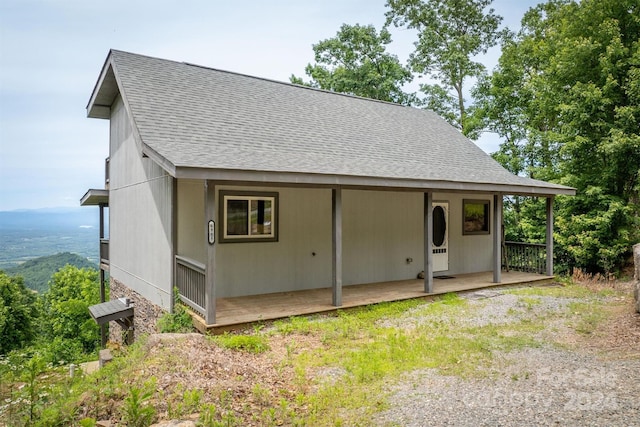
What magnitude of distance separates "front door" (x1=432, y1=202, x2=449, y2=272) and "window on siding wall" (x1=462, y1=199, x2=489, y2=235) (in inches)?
28.0

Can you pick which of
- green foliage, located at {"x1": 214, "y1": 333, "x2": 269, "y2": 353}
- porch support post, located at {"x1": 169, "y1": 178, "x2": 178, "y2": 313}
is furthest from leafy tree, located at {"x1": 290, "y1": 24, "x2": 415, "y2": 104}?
green foliage, located at {"x1": 214, "y1": 333, "x2": 269, "y2": 353}

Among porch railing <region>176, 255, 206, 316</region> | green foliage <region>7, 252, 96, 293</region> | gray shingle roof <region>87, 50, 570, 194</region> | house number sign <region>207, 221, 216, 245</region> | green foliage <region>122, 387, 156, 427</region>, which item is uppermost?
gray shingle roof <region>87, 50, 570, 194</region>

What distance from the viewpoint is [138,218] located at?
9.42 meters

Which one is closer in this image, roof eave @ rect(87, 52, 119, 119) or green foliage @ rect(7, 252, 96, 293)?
roof eave @ rect(87, 52, 119, 119)

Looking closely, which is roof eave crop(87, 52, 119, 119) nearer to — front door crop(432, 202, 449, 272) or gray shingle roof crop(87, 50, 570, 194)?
gray shingle roof crop(87, 50, 570, 194)

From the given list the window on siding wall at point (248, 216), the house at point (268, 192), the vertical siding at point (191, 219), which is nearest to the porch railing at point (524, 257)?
the house at point (268, 192)

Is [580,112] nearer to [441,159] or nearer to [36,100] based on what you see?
[441,159]

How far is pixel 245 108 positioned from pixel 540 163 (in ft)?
44.4

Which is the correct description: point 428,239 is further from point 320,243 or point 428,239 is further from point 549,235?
point 549,235

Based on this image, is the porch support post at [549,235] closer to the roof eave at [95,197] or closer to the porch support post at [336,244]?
the porch support post at [336,244]

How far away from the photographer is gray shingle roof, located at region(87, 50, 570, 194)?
7336 millimetres

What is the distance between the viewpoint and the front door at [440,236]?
11.1 metres

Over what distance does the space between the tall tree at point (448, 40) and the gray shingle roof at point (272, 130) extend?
32.7 ft

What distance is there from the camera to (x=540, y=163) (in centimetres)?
1756
